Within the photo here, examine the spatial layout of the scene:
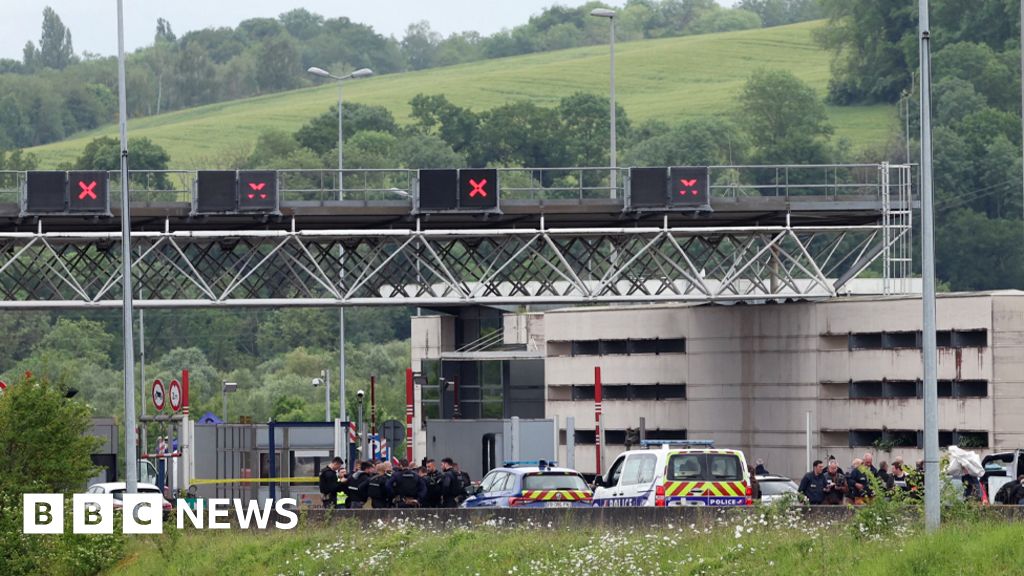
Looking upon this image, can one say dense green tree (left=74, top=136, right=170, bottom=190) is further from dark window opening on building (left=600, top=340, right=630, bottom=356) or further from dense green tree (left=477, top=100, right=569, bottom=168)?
dark window opening on building (left=600, top=340, right=630, bottom=356)

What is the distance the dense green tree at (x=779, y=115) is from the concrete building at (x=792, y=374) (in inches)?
4475

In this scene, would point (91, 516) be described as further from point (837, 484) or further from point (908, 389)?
point (908, 389)

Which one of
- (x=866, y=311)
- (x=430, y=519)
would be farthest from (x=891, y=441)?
(x=430, y=519)

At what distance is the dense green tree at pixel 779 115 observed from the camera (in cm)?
18362

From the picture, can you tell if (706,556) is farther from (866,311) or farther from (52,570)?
(866,311)

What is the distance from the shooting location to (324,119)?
633ft

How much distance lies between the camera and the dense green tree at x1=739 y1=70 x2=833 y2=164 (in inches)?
7229

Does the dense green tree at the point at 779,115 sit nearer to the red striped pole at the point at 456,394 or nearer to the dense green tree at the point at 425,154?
the dense green tree at the point at 425,154

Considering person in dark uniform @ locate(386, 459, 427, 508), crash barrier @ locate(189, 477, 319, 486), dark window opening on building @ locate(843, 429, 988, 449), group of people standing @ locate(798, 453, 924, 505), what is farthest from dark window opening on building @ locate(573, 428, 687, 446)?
group of people standing @ locate(798, 453, 924, 505)

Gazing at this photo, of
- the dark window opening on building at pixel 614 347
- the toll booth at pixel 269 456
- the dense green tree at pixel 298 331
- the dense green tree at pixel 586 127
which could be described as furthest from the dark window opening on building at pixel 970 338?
the dense green tree at pixel 586 127

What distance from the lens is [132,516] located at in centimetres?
3528

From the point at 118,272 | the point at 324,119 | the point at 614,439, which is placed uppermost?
the point at 324,119

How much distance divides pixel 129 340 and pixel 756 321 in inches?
958

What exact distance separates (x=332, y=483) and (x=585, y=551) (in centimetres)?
897
